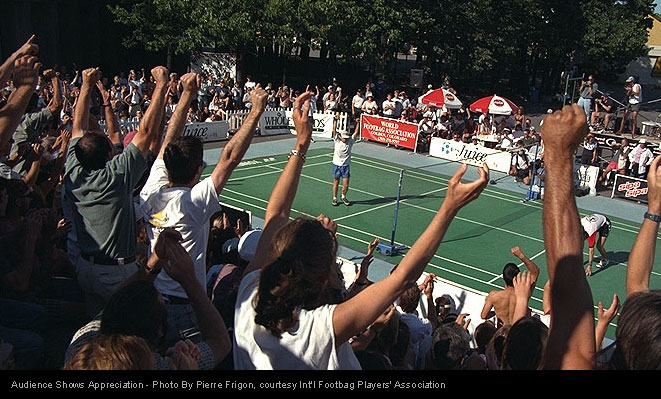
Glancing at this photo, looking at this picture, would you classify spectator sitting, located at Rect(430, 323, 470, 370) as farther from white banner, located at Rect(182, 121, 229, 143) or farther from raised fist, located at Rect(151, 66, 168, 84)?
white banner, located at Rect(182, 121, 229, 143)

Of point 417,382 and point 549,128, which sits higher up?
point 549,128

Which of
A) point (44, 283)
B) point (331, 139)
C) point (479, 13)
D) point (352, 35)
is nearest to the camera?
point (44, 283)

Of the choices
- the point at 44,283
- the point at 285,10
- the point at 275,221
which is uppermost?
the point at 285,10

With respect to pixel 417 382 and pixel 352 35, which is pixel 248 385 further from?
pixel 352 35

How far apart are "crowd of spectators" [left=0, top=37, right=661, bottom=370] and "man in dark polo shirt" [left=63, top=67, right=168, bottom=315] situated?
0.01m

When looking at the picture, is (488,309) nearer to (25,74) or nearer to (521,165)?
(25,74)

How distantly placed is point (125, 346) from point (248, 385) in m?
0.57

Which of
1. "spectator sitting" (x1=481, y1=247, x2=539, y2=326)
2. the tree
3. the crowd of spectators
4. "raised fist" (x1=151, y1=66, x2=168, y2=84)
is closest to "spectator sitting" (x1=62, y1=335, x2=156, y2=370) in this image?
the crowd of spectators

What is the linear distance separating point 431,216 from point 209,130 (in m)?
11.6

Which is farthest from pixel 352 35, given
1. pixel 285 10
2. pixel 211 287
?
pixel 211 287

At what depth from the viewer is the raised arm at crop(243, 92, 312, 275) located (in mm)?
4086

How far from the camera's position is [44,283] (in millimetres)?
5906

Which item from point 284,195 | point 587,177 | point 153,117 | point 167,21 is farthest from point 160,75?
point 167,21

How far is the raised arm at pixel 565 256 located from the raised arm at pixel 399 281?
423 mm
